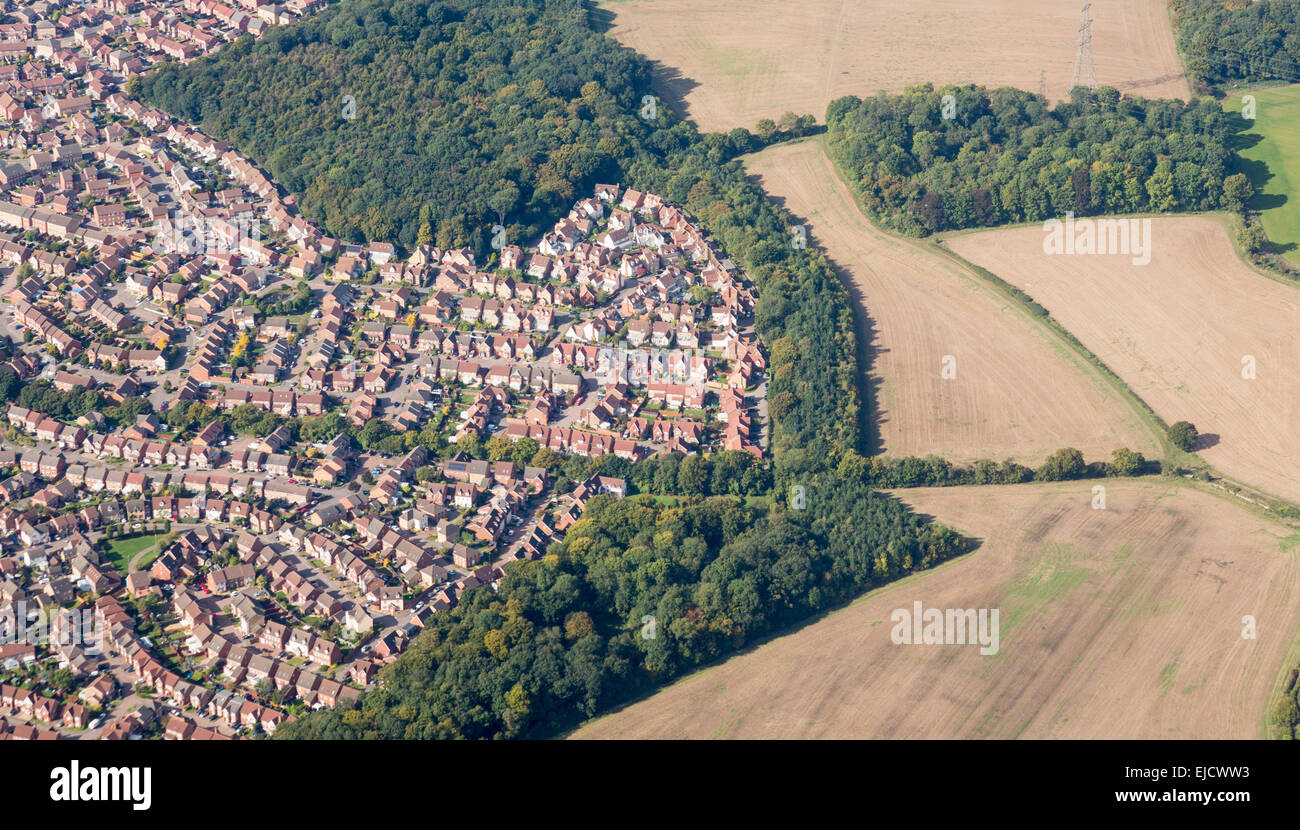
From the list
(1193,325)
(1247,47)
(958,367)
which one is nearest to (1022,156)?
(1193,325)

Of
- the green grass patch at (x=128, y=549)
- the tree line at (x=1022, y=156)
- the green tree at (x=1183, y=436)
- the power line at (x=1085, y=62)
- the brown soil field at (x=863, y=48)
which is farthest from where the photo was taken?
the brown soil field at (x=863, y=48)

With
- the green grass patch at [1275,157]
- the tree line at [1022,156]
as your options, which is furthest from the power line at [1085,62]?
the green grass patch at [1275,157]

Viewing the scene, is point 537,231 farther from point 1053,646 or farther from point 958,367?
point 1053,646

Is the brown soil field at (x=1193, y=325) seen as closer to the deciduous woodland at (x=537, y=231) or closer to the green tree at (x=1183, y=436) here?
the green tree at (x=1183, y=436)

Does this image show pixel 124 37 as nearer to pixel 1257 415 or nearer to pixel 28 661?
pixel 28 661

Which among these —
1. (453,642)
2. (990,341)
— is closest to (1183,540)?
(990,341)

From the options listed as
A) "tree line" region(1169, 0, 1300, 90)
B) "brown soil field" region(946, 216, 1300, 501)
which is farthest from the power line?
"brown soil field" region(946, 216, 1300, 501)

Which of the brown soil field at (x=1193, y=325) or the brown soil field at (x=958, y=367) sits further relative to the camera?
the brown soil field at (x=1193, y=325)
